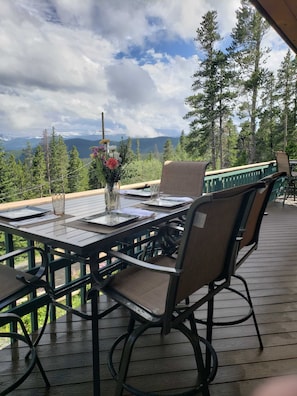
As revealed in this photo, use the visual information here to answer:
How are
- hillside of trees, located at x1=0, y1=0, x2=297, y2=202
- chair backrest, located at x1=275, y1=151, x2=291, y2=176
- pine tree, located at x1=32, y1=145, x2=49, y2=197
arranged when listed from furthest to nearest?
pine tree, located at x1=32, y1=145, x2=49, y2=197 → hillside of trees, located at x1=0, y1=0, x2=297, y2=202 → chair backrest, located at x1=275, y1=151, x2=291, y2=176

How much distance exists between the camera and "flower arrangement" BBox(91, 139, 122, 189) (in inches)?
74.2

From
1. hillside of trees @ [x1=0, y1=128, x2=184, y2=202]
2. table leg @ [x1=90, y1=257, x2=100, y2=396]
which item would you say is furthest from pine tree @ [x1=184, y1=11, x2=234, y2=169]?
table leg @ [x1=90, y1=257, x2=100, y2=396]

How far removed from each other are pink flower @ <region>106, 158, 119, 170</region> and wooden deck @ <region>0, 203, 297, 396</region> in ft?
3.73

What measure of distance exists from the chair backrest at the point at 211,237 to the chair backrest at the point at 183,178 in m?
1.33

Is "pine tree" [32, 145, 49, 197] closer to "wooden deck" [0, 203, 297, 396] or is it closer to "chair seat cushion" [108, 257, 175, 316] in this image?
"wooden deck" [0, 203, 297, 396]

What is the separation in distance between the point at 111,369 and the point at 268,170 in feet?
21.1

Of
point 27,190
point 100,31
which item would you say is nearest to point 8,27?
point 100,31

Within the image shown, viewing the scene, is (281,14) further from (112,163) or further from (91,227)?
(91,227)

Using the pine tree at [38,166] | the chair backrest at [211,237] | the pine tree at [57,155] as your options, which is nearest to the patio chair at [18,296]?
the chair backrest at [211,237]

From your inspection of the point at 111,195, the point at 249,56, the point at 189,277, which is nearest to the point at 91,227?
the point at 111,195

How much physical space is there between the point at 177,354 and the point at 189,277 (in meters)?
0.83

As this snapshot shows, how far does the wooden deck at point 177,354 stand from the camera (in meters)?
1.62

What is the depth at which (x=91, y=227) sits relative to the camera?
1616 mm

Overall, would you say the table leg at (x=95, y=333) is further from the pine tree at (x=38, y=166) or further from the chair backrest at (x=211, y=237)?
the pine tree at (x=38, y=166)
